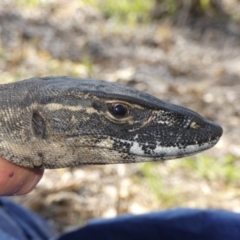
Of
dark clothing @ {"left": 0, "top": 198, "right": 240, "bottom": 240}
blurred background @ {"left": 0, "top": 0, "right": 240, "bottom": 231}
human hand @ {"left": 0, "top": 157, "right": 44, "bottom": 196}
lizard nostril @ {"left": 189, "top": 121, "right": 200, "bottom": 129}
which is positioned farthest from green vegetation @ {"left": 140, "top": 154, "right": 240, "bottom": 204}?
lizard nostril @ {"left": 189, "top": 121, "right": 200, "bottom": 129}

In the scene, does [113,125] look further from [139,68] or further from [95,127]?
[139,68]

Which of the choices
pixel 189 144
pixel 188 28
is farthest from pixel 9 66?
pixel 189 144

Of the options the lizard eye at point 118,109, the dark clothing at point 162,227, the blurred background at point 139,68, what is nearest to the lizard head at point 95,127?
the lizard eye at point 118,109

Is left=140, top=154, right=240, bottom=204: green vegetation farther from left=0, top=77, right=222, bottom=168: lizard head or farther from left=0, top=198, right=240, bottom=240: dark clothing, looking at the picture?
left=0, top=77, right=222, bottom=168: lizard head

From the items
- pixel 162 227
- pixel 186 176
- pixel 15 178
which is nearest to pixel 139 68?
pixel 186 176

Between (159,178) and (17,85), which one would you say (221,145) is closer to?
(159,178)

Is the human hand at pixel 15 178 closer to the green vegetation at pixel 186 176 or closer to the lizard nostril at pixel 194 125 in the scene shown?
the lizard nostril at pixel 194 125
